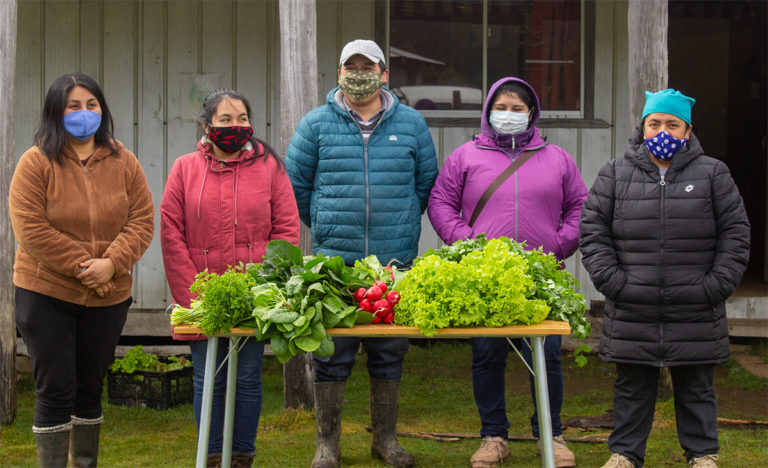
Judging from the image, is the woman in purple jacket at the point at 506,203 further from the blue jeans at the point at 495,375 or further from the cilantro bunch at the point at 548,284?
the cilantro bunch at the point at 548,284

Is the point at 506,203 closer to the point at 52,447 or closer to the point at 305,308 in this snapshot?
the point at 305,308

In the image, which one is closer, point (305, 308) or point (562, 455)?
point (305, 308)

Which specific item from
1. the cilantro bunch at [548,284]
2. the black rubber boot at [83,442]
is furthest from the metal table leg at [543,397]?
the black rubber boot at [83,442]

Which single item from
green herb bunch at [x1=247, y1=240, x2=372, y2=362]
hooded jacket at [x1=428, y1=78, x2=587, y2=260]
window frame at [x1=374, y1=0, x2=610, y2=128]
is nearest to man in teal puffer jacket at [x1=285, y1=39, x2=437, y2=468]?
hooded jacket at [x1=428, y1=78, x2=587, y2=260]

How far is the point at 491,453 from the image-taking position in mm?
5168

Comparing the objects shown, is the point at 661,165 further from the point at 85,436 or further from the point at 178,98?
the point at 178,98

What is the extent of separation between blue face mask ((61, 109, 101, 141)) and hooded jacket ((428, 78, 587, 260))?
6.28 feet

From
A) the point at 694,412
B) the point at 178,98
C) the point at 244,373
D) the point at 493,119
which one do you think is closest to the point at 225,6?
the point at 178,98

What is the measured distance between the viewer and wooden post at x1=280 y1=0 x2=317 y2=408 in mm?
6430

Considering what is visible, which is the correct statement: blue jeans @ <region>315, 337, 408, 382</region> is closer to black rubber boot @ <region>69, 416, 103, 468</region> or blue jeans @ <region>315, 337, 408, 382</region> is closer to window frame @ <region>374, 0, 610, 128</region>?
black rubber boot @ <region>69, 416, 103, 468</region>

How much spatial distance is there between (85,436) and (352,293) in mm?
1664

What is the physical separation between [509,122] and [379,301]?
160 centimetres

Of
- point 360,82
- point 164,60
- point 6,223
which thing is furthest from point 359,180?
point 164,60

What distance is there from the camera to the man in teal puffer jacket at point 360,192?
16.4 ft
